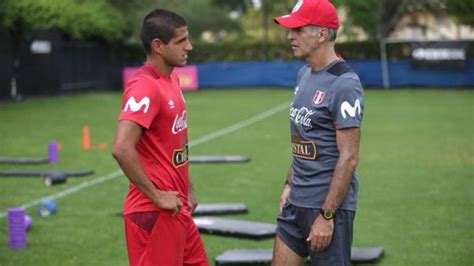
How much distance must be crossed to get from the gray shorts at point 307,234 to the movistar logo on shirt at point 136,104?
1.14 m

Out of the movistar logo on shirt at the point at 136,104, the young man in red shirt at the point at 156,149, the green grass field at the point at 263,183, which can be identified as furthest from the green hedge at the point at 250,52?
the movistar logo on shirt at the point at 136,104

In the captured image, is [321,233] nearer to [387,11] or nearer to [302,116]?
[302,116]

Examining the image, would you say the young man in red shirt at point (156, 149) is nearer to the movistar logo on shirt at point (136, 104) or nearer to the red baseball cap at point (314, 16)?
the movistar logo on shirt at point (136, 104)

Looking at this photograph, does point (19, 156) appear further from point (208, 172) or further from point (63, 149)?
point (208, 172)

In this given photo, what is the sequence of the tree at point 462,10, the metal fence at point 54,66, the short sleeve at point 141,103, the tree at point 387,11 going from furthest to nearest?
the tree at point 387,11
the tree at point 462,10
the metal fence at point 54,66
the short sleeve at point 141,103

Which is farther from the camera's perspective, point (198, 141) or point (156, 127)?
point (198, 141)

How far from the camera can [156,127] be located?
4.83 meters

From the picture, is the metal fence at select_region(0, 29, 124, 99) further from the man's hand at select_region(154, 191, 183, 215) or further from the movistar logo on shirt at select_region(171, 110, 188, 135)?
the man's hand at select_region(154, 191, 183, 215)

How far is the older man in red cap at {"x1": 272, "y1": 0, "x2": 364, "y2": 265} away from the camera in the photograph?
4.93m

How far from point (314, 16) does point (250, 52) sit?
40.2m

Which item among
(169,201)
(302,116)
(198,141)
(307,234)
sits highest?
(302,116)

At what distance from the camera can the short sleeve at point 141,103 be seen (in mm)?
4672

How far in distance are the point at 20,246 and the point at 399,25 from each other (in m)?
49.6

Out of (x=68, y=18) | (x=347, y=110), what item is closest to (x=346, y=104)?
(x=347, y=110)
